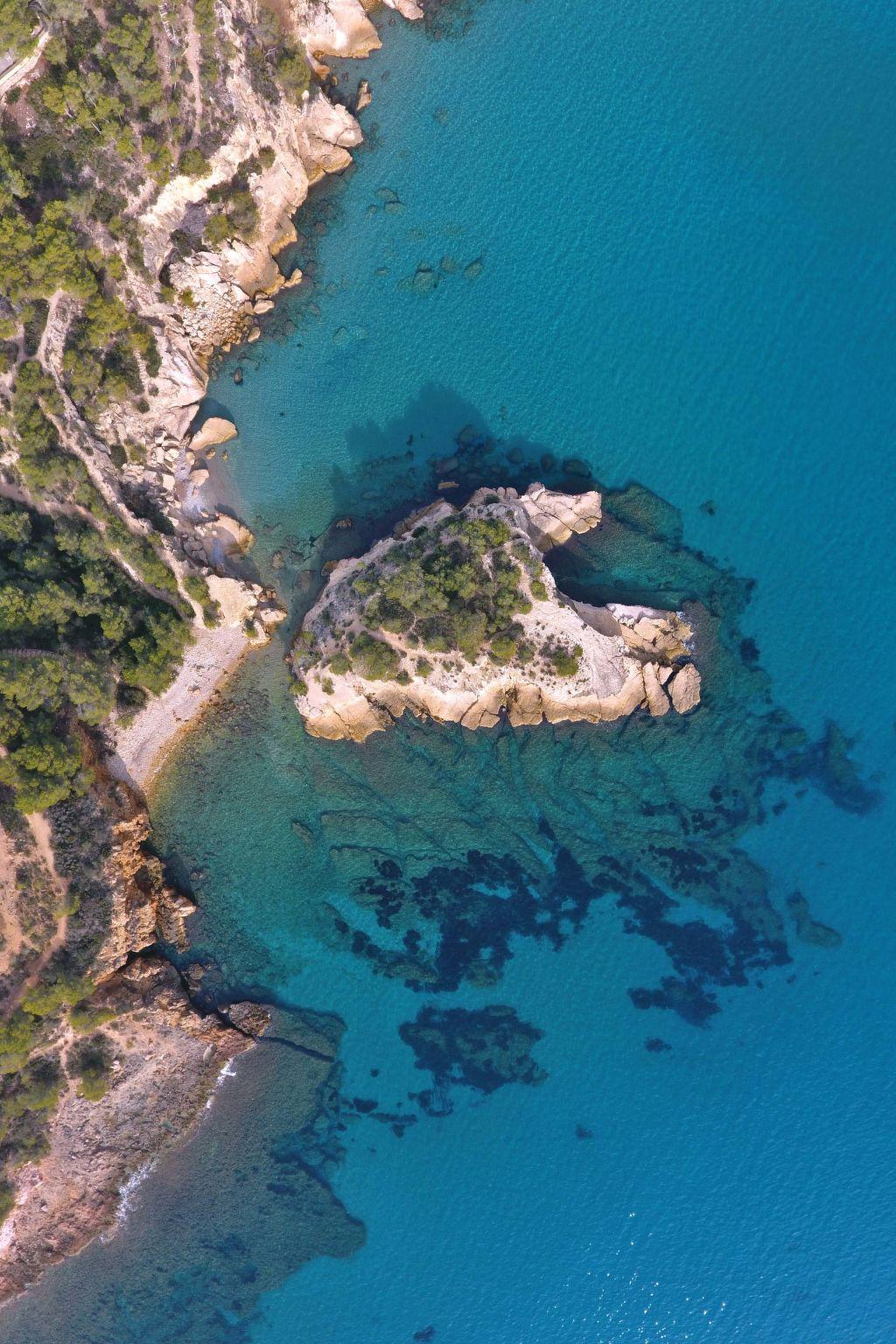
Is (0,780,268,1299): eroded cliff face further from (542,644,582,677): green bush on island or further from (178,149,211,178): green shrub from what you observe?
(178,149,211,178): green shrub

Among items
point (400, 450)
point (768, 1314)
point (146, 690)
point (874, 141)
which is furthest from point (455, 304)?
point (768, 1314)

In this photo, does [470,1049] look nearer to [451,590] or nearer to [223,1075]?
[223,1075]

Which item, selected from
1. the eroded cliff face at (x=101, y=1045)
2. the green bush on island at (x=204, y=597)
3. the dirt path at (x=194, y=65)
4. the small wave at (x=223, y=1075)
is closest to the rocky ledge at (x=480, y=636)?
the green bush on island at (x=204, y=597)

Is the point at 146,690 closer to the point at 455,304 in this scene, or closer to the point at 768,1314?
the point at 455,304

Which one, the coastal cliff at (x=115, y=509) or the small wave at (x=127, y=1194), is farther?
the small wave at (x=127, y=1194)

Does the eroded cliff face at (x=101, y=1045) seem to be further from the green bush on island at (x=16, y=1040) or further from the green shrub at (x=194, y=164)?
the green shrub at (x=194, y=164)

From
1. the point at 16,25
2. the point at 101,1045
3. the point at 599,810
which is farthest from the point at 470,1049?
the point at 16,25
